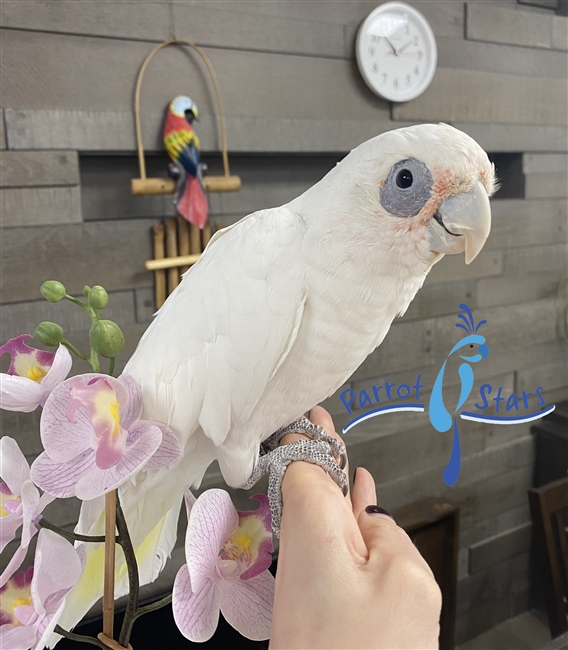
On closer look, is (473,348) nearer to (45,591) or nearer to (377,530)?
(377,530)

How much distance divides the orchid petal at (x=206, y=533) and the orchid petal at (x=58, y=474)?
0.10 metres

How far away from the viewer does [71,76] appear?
102 centimetres

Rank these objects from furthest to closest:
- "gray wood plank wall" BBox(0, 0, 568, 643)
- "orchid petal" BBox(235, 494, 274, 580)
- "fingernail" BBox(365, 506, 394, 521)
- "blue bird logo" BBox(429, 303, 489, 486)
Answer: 1. "blue bird logo" BBox(429, 303, 489, 486)
2. "gray wood plank wall" BBox(0, 0, 568, 643)
3. "fingernail" BBox(365, 506, 394, 521)
4. "orchid petal" BBox(235, 494, 274, 580)

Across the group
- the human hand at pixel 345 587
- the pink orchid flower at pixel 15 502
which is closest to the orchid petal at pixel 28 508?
the pink orchid flower at pixel 15 502

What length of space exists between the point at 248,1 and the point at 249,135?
31cm

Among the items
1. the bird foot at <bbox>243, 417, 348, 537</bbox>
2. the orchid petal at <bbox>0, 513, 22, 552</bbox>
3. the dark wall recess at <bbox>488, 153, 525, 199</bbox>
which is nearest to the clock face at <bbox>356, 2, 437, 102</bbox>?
the dark wall recess at <bbox>488, 153, 525, 199</bbox>

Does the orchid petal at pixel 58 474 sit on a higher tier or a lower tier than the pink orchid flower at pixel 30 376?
lower

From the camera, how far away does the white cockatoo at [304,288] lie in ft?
1.64

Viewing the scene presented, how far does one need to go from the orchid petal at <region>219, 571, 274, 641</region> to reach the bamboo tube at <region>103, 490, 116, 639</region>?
10 centimetres

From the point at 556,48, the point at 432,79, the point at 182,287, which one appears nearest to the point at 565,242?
the point at 556,48

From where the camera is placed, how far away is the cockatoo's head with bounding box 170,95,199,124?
109 cm

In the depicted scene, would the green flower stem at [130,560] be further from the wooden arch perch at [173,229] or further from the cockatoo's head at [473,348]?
the cockatoo's head at [473,348]

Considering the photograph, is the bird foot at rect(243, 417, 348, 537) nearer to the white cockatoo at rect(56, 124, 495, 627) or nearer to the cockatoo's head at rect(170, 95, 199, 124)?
the white cockatoo at rect(56, 124, 495, 627)

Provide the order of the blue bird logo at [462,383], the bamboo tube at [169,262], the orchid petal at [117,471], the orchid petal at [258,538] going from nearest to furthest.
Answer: the orchid petal at [117,471] < the orchid petal at [258,538] < the bamboo tube at [169,262] < the blue bird logo at [462,383]
